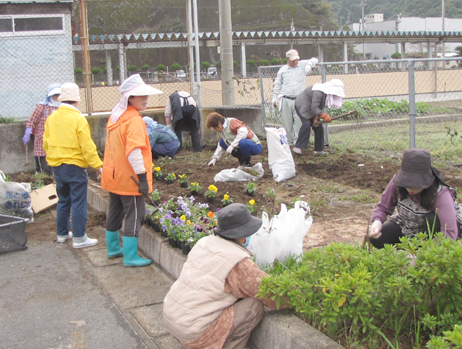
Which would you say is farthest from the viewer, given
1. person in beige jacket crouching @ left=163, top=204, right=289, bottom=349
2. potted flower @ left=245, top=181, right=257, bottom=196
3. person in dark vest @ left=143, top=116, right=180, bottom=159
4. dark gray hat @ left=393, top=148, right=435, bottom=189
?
person in dark vest @ left=143, top=116, right=180, bottom=159

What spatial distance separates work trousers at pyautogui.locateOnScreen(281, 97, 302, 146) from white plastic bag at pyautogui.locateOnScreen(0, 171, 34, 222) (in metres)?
5.14

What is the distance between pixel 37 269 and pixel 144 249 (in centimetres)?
100

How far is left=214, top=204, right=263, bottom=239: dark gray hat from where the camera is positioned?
9.93 feet

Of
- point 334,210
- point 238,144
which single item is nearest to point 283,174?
point 238,144

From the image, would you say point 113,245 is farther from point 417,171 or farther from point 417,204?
point 417,171

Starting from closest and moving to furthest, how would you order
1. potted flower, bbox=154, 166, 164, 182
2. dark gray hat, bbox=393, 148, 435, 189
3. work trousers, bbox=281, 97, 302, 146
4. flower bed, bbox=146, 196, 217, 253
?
1. dark gray hat, bbox=393, 148, 435, 189
2. flower bed, bbox=146, 196, 217, 253
3. potted flower, bbox=154, 166, 164, 182
4. work trousers, bbox=281, 97, 302, 146

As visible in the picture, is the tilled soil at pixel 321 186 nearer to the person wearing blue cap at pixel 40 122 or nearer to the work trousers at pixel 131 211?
the person wearing blue cap at pixel 40 122

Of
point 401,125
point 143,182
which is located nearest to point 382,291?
point 143,182

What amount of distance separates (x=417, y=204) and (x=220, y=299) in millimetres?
1507

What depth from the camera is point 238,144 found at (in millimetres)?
7383

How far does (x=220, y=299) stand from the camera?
9.61 feet

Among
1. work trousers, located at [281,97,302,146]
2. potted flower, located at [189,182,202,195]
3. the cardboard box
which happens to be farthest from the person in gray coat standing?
the cardboard box

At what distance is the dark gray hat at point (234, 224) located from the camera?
3027 millimetres

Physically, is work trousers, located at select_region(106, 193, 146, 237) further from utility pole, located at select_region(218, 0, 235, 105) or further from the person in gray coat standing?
utility pole, located at select_region(218, 0, 235, 105)
